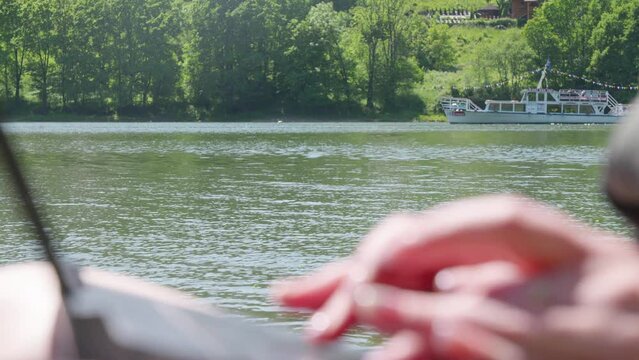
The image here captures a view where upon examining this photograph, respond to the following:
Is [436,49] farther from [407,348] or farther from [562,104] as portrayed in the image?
[407,348]

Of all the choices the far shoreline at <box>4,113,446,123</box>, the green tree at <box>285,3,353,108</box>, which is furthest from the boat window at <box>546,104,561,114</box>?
the green tree at <box>285,3,353,108</box>

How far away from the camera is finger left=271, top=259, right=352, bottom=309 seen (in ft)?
1.41

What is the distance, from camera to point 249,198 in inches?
614

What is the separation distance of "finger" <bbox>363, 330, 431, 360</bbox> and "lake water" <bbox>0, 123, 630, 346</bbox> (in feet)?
0.63

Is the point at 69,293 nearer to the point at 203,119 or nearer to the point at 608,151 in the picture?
the point at 608,151

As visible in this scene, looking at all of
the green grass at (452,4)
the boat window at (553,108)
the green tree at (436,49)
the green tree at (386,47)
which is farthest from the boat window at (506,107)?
the green grass at (452,4)

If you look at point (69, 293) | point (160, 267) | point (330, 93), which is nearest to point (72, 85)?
point (330, 93)

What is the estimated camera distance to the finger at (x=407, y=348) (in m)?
0.37

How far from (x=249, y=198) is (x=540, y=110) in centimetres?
4790

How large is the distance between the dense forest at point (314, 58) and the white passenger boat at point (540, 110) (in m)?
5.45

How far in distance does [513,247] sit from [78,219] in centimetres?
1292

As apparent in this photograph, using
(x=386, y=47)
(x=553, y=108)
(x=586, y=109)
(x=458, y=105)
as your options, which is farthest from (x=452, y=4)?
(x=458, y=105)

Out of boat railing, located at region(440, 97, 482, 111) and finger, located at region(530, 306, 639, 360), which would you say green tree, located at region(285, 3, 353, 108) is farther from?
finger, located at region(530, 306, 639, 360)

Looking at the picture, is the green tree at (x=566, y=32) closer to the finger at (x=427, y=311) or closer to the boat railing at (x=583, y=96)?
the boat railing at (x=583, y=96)
